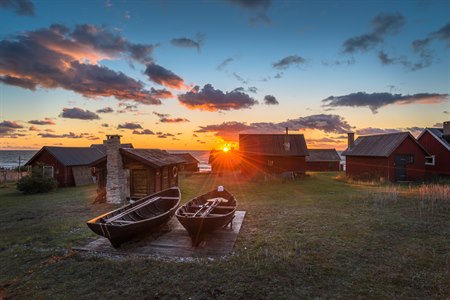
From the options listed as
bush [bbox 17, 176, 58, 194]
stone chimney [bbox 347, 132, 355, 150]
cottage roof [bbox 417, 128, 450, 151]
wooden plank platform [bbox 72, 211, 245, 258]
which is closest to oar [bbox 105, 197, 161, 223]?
wooden plank platform [bbox 72, 211, 245, 258]

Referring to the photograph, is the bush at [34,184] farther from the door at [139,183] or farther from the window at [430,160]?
the window at [430,160]

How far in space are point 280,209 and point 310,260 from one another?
24.1 ft

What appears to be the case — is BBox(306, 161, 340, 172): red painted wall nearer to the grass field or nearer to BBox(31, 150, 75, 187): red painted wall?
the grass field

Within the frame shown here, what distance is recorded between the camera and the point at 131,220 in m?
10.3

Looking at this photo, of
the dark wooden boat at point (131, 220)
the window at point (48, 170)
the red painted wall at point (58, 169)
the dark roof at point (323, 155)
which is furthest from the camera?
the dark roof at point (323, 155)

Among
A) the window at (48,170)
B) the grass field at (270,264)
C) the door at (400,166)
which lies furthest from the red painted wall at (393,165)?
the window at (48,170)

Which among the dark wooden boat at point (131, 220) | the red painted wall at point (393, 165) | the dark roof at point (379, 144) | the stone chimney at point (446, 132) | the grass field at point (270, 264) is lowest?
the grass field at point (270, 264)

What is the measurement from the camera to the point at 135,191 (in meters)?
18.3

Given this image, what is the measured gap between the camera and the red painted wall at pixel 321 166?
4950cm

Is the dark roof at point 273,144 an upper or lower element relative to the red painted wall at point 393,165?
upper

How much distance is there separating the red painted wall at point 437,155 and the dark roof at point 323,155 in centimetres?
2028

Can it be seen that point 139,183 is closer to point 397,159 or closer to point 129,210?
point 129,210

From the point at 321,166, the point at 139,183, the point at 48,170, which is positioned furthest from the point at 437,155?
the point at 48,170

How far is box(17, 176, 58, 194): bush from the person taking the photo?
22.6 metres
